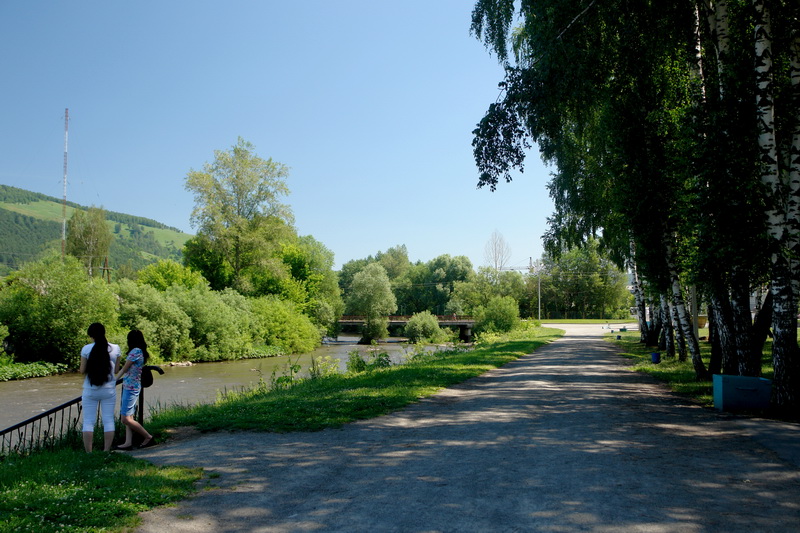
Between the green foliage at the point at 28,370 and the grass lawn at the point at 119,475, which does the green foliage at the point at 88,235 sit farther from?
the grass lawn at the point at 119,475

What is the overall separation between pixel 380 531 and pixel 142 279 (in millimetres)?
57784

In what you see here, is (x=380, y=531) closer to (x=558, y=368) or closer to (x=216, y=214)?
(x=558, y=368)

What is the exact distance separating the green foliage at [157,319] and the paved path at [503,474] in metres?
32.2

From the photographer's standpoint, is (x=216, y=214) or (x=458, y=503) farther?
(x=216, y=214)

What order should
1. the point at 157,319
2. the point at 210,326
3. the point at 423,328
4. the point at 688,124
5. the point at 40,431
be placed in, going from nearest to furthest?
the point at 40,431 → the point at 688,124 → the point at 157,319 → the point at 210,326 → the point at 423,328

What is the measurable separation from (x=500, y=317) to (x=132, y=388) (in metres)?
47.0

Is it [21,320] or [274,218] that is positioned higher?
[274,218]

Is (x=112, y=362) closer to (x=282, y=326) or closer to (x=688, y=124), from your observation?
(x=688, y=124)

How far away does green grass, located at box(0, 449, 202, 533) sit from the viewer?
466cm

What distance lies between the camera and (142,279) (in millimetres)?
56531

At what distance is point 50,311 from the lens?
3381 centimetres

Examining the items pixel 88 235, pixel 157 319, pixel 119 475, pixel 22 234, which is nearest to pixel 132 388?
pixel 119 475

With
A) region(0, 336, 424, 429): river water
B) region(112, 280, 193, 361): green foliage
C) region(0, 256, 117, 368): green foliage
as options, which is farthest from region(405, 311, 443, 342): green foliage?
region(0, 256, 117, 368): green foliage

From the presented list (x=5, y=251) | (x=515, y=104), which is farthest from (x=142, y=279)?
(x=5, y=251)
